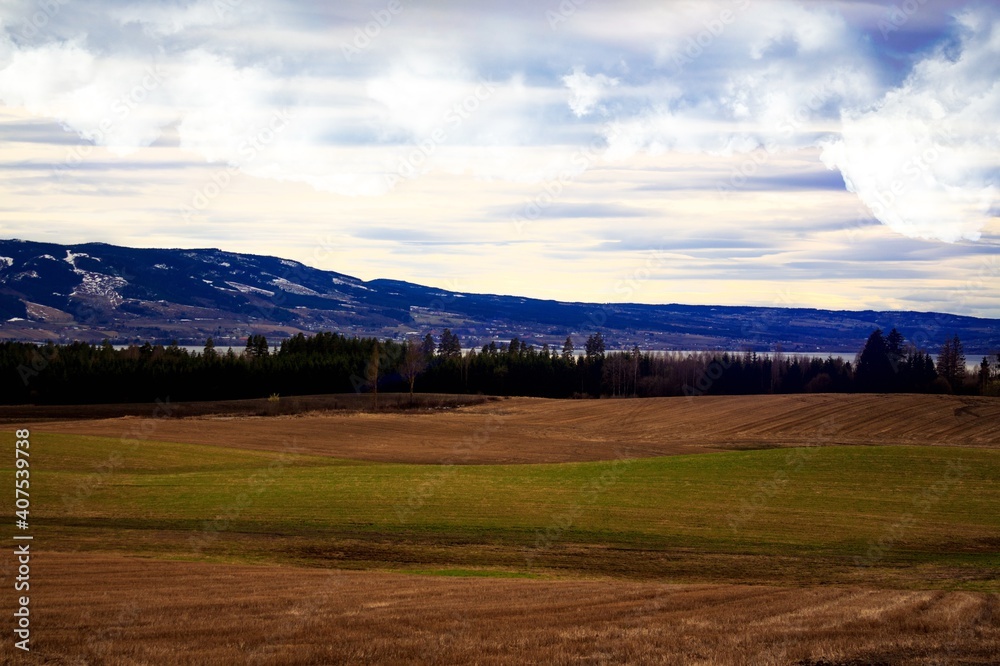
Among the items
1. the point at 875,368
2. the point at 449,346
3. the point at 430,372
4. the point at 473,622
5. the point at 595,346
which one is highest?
the point at 595,346

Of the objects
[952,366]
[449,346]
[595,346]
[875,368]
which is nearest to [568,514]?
[875,368]

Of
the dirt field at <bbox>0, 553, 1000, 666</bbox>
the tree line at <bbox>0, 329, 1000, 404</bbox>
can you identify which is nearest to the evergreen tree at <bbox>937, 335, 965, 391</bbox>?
the tree line at <bbox>0, 329, 1000, 404</bbox>

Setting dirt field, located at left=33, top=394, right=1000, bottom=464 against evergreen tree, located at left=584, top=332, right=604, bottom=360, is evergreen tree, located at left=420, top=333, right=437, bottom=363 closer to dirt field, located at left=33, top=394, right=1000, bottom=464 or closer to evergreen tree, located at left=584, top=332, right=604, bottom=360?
evergreen tree, located at left=584, top=332, right=604, bottom=360

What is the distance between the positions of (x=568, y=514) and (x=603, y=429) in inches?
1808

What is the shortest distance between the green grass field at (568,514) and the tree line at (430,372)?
188ft

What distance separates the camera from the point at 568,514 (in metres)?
33.4

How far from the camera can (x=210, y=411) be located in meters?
90.4

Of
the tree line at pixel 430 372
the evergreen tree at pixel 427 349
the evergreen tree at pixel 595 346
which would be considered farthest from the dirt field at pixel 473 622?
the evergreen tree at pixel 595 346

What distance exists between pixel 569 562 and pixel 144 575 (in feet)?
39.7

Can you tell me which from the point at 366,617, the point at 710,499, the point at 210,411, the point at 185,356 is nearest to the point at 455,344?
the point at 185,356

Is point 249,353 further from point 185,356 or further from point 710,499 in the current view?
point 710,499

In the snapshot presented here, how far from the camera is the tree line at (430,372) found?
10319cm

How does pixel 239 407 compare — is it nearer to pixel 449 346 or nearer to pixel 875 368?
pixel 449 346

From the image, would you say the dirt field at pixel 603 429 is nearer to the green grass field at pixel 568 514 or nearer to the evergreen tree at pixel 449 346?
the green grass field at pixel 568 514
